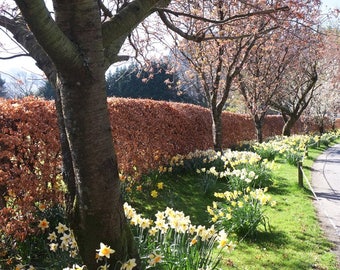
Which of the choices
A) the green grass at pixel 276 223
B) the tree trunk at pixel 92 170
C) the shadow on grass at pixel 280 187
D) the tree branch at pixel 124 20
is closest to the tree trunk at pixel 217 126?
the green grass at pixel 276 223

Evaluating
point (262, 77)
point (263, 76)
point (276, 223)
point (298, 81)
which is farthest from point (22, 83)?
point (298, 81)

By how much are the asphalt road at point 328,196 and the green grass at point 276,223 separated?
0.15 meters

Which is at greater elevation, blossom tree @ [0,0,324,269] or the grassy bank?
blossom tree @ [0,0,324,269]

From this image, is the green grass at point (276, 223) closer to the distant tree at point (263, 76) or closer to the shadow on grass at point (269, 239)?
the shadow on grass at point (269, 239)

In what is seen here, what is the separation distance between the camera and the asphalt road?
5.28m

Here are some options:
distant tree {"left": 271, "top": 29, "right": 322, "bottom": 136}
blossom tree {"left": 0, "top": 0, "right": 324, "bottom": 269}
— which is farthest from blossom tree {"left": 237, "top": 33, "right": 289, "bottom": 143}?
blossom tree {"left": 0, "top": 0, "right": 324, "bottom": 269}

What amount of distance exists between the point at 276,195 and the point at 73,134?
619 centimetres

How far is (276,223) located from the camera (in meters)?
5.61

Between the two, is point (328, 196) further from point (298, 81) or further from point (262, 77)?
point (298, 81)

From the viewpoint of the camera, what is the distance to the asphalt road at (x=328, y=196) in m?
5.28

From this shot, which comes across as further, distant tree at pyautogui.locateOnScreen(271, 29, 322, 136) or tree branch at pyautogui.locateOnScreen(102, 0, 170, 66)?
distant tree at pyautogui.locateOnScreen(271, 29, 322, 136)

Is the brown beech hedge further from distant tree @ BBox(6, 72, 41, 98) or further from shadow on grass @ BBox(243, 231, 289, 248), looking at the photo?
shadow on grass @ BBox(243, 231, 289, 248)

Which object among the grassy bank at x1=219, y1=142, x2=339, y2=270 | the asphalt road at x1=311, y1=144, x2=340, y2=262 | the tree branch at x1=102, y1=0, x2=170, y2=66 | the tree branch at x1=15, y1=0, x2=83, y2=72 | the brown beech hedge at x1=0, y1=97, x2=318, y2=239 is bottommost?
the grassy bank at x1=219, y1=142, x2=339, y2=270

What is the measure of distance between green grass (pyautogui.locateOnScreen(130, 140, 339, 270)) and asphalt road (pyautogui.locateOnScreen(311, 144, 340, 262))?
15 centimetres
